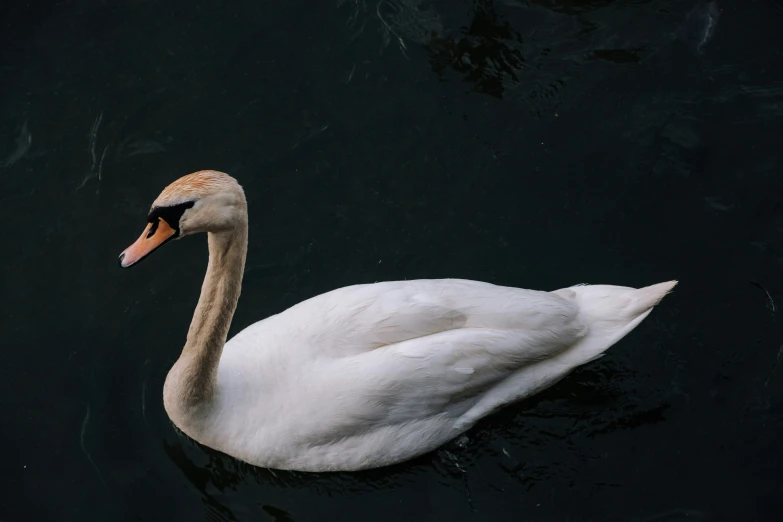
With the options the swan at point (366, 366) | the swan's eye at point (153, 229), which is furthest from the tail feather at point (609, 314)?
the swan's eye at point (153, 229)

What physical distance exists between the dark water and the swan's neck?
69 centimetres

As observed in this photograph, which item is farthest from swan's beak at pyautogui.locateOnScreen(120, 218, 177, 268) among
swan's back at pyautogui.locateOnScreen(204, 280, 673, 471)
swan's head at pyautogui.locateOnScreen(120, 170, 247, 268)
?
swan's back at pyautogui.locateOnScreen(204, 280, 673, 471)

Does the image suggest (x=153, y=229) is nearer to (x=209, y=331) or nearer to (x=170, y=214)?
(x=170, y=214)

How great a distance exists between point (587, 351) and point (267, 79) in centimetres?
468

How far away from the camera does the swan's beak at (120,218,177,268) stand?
7.37 metres

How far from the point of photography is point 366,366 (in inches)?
321

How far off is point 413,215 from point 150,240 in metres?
3.48

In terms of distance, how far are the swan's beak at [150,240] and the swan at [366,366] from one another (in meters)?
0.51

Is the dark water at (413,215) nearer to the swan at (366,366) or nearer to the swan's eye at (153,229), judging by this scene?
the swan at (366,366)

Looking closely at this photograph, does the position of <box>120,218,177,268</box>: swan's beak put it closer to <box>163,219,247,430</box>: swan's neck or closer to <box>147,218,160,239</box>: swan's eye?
<box>147,218,160,239</box>: swan's eye

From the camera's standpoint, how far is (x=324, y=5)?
11781mm

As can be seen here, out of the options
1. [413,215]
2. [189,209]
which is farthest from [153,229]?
[413,215]

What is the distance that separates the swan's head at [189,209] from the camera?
286 inches

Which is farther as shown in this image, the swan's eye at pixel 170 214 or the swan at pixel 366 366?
the swan at pixel 366 366
